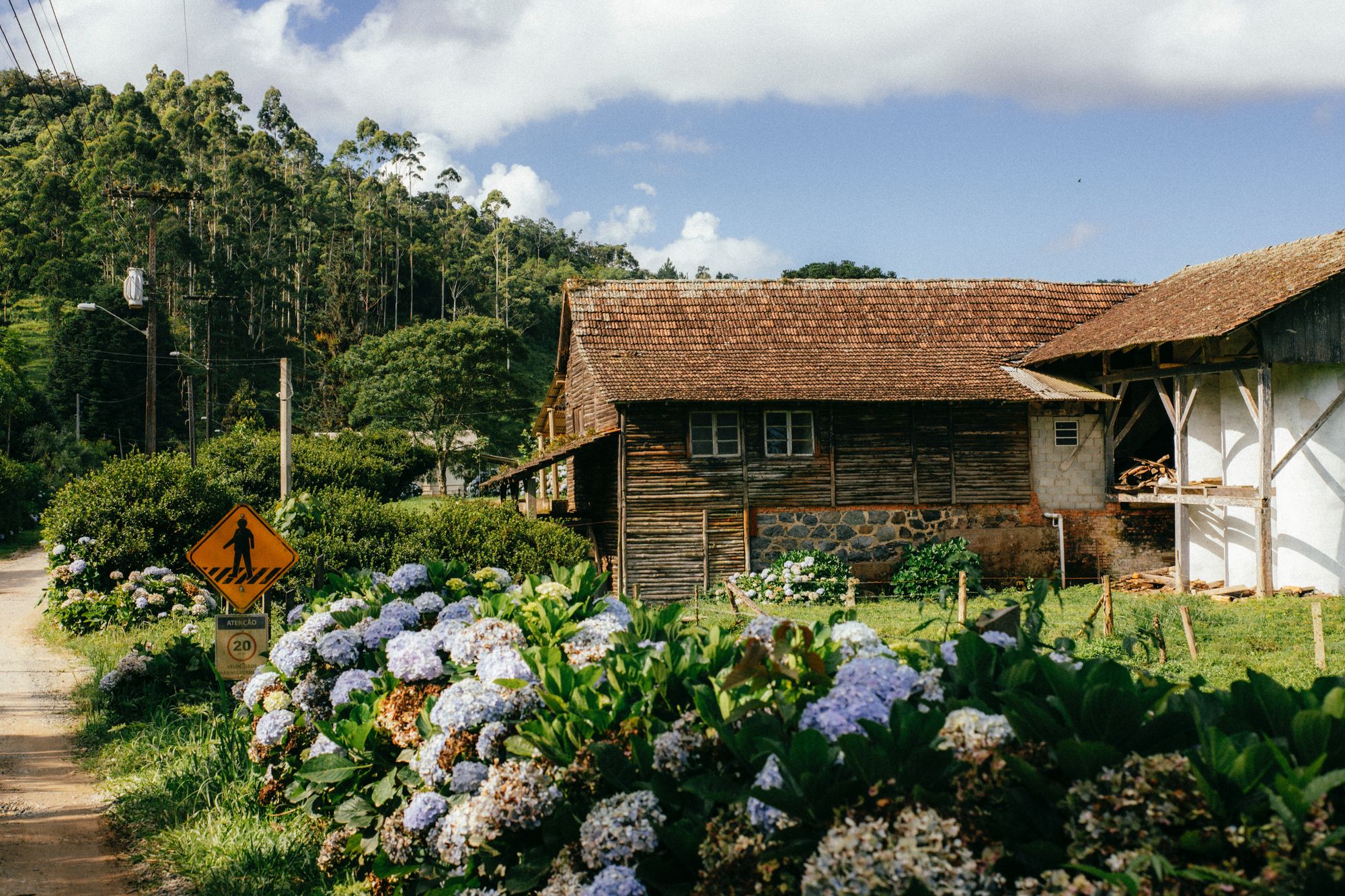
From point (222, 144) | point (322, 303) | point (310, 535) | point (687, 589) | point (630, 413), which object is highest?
point (222, 144)

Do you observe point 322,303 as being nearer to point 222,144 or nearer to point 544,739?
point 222,144

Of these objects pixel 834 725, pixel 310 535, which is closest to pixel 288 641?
pixel 834 725

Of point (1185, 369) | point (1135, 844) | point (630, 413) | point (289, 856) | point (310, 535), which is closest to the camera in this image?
point (1135, 844)

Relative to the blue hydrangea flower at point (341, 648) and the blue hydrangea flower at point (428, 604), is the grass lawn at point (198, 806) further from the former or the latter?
the blue hydrangea flower at point (428, 604)

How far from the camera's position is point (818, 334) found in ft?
80.1

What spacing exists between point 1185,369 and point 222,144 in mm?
79545

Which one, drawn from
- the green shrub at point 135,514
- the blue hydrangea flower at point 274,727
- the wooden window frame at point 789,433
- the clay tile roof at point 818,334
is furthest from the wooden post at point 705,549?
the blue hydrangea flower at point 274,727

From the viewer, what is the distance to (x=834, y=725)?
2.81m

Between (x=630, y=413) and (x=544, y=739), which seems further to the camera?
(x=630, y=413)

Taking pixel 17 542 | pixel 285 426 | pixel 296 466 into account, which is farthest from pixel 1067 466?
pixel 17 542

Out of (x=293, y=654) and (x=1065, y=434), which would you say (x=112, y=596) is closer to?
(x=293, y=654)

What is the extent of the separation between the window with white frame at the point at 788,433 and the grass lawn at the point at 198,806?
46.4 ft

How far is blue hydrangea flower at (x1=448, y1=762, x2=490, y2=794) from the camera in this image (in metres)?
3.93

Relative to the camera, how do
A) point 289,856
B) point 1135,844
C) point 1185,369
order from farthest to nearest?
point 1185,369, point 289,856, point 1135,844
